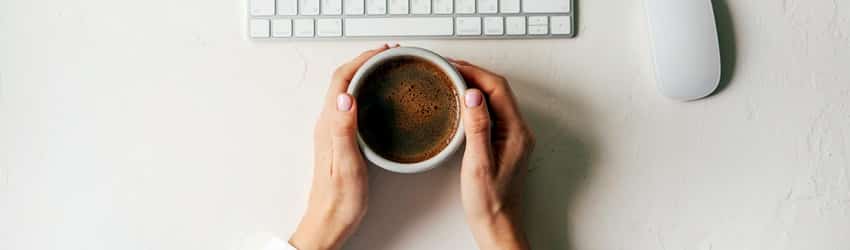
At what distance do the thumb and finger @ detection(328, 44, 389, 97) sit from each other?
11 centimetres

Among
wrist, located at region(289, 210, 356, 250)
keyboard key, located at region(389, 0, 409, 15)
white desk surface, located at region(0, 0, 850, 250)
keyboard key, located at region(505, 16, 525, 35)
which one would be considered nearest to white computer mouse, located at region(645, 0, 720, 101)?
white desk surface, located at region(0, 0, 850, 250)

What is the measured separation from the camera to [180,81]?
71 centimetres

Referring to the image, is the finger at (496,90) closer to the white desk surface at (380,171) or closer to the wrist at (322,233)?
the white desk surface at (380,171)

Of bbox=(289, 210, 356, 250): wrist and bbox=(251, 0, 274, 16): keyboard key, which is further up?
bbox=(251, 0, 274, 16): keyboard key

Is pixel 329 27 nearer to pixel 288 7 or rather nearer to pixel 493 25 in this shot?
pixel 288 7

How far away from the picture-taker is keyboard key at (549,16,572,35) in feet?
2.27

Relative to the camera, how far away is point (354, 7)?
2.26ft

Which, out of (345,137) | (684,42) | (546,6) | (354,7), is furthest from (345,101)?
(684,42)

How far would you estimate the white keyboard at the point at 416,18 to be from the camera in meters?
0.69

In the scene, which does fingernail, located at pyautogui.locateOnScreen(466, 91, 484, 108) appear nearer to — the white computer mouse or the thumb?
the thumb

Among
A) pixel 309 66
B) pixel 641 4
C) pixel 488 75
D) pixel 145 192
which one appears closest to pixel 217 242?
pixel 145 192

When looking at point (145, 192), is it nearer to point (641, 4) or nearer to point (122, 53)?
point (122, 53)

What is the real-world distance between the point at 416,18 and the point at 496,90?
119 mm

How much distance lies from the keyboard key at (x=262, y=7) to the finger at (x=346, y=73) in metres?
0.10
